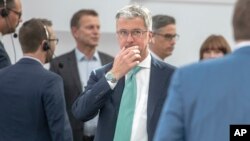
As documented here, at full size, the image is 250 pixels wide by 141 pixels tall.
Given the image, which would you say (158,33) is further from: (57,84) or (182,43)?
(57,84)

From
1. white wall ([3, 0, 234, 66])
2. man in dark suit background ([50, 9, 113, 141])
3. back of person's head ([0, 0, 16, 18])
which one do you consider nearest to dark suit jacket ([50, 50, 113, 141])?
man in dark suit background ([50, 9, 113, 141])

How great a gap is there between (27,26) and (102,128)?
868 mm

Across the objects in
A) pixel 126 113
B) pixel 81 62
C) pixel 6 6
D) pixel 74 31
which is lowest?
pixel 126 113

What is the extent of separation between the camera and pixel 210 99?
183cm

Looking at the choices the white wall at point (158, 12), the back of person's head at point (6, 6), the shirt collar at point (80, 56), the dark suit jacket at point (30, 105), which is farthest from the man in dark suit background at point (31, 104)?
the white wall at point (158, 12)

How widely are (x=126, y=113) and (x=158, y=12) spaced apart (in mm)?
2674

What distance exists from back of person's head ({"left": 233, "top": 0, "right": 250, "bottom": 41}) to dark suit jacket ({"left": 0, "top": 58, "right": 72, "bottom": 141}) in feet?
5.47

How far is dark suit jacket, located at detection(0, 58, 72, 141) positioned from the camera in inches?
129

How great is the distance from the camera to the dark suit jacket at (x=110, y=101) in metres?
2.83

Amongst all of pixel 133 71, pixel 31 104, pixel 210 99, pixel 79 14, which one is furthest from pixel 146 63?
pixel 79 14

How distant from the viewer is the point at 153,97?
2.88 m

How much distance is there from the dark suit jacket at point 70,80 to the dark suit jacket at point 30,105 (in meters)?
0.93

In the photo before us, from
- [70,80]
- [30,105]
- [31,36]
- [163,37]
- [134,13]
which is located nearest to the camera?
[134,13]

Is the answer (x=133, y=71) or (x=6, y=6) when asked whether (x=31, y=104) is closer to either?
(x=133, y=71)
